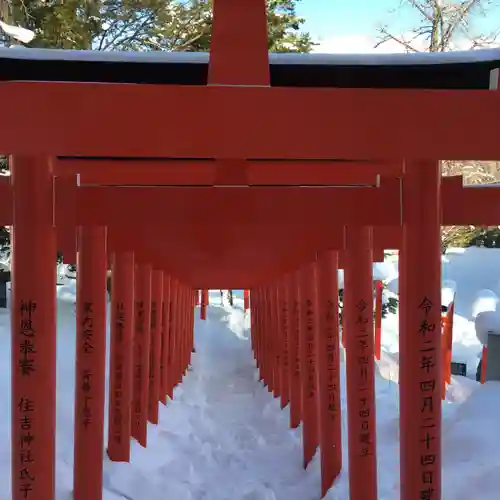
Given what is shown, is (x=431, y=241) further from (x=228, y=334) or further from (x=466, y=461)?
(x=228, y=334)

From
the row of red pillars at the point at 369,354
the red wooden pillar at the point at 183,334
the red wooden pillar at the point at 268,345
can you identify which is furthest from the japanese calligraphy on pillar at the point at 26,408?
the red wooden pillar at the point at 183,334

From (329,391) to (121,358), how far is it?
2.01m

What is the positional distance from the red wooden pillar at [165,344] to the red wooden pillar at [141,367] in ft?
7.10

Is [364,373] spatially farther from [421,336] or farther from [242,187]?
[242,187]

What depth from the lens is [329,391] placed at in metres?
5.31

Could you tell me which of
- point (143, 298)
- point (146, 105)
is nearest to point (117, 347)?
point (143, 298)

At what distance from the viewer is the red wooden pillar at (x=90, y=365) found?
4.26 m

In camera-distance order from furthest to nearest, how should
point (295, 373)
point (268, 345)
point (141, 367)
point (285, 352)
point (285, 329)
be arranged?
point (268, 345) → point (285, 329) → point (285, 352) → point (295, 373) → point (141, 367)

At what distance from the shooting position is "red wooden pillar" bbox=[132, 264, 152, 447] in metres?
6.38

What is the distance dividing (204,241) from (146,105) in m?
3.15

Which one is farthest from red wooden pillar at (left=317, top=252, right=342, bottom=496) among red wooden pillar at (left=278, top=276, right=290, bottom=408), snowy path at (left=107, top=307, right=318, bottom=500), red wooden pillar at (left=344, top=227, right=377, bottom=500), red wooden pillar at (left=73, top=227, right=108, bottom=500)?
red wooden pillar at (left=278, top=276, right=290, bottom=408)

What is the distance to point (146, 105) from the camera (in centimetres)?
218

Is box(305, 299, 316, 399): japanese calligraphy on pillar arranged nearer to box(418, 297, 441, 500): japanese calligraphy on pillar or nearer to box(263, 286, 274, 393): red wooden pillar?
box(418, 297, 441, 500): japanese calligraphy on pillar

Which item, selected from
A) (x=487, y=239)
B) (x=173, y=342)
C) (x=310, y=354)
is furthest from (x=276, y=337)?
(x=487, y=239)
